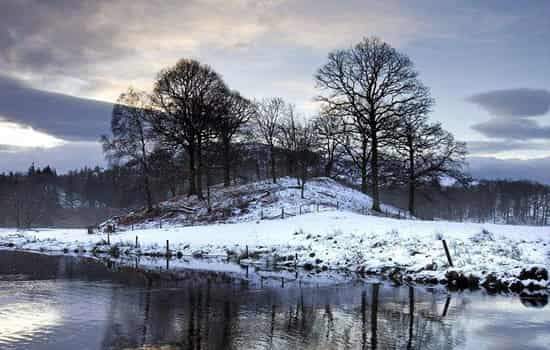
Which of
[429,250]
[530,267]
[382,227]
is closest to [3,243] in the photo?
[382,227]

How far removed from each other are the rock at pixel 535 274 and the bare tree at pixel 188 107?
41.9 metres

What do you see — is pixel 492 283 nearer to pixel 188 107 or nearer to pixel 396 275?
pixel 396 275

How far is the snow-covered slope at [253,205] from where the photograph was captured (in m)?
52.8

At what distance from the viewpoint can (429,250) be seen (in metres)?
29.9

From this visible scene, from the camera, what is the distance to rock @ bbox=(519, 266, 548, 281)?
24.7m

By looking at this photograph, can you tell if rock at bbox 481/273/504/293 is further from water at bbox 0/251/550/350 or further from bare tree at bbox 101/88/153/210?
bare tree at bbox 101/88/153/210

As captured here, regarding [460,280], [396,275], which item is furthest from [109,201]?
[460,280]

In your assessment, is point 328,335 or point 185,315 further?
point 185,315

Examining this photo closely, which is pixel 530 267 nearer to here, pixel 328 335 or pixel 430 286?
pixel 430 286

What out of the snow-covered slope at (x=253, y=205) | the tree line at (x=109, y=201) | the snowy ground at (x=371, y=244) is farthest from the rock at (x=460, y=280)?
the tree line at (x=109, y=201)

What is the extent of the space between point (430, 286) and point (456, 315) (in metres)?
7.68

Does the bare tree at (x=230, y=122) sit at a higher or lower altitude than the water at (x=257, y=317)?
higher

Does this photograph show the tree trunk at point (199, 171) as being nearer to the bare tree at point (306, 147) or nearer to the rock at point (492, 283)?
the bare tree at point (306, 147)

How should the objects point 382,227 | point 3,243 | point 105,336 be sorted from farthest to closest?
point 3,243 < point 382,227 < point 105,336
